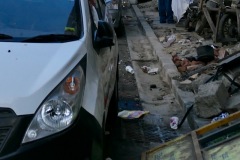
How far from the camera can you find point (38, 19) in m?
4.03

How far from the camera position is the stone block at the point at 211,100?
5324mm

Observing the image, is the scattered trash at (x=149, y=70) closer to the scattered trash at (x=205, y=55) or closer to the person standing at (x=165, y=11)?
the scattered trash at (x=205, y=55)

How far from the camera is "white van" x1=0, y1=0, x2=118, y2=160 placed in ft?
9.46

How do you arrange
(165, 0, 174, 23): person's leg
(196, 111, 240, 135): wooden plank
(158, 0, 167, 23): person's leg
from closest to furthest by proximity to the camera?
(196, 111, 240, 135): wooden plank, (165, 0, 174, 23): person's leg, (158, 0, 167, 23): person's leg

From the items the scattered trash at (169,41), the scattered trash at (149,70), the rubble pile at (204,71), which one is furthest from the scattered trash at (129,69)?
the scattered trash at (169,41)

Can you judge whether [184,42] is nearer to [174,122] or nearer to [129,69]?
[129,69]

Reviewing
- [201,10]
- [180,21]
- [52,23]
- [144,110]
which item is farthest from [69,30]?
[180,21]

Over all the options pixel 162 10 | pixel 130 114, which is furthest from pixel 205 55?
pixel 162 10

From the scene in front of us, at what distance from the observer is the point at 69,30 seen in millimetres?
3896

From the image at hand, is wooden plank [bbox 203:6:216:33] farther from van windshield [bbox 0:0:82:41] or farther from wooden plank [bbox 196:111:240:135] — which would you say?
van windshield [bbox 0:0:82:41]

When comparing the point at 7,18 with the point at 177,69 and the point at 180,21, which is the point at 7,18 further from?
the point at 180,21

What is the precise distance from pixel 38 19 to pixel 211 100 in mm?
2330

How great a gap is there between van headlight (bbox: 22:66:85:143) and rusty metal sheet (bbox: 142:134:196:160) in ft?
3.97

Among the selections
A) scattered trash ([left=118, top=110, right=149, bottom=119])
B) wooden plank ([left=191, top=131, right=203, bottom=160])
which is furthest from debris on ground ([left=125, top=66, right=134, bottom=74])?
wooden plank ([left=191, top=131, right=203, bottom=160])
